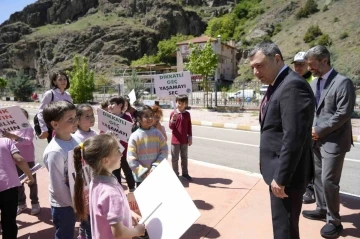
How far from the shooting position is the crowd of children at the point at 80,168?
→ 1.93 meters

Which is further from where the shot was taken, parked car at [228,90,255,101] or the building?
the building

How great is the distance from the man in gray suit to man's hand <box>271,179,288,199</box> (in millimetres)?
1257

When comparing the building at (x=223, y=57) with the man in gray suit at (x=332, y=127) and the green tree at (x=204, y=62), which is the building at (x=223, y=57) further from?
the man in gray suit at (x=332, y=127)

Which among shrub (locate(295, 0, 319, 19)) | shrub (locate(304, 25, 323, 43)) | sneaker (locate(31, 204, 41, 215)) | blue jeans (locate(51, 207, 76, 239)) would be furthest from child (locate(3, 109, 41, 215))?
shrub (locate(295, 0, 319, 19))

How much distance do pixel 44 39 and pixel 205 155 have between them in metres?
97.7

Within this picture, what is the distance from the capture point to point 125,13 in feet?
352

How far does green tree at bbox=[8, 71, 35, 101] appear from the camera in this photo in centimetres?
3925

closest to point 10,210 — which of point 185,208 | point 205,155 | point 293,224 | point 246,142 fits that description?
point 185,208

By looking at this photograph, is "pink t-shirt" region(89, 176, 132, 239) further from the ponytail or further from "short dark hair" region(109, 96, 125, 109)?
"short dark hair" region(109, 96, 125, 109)

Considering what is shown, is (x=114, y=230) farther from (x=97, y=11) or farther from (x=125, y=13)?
(x=97, y=11)

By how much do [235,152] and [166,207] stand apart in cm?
649

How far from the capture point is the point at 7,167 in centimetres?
288

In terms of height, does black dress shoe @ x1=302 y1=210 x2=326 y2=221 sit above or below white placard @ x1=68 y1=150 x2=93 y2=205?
below

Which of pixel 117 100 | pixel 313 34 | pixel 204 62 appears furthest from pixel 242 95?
pixel 313 34
